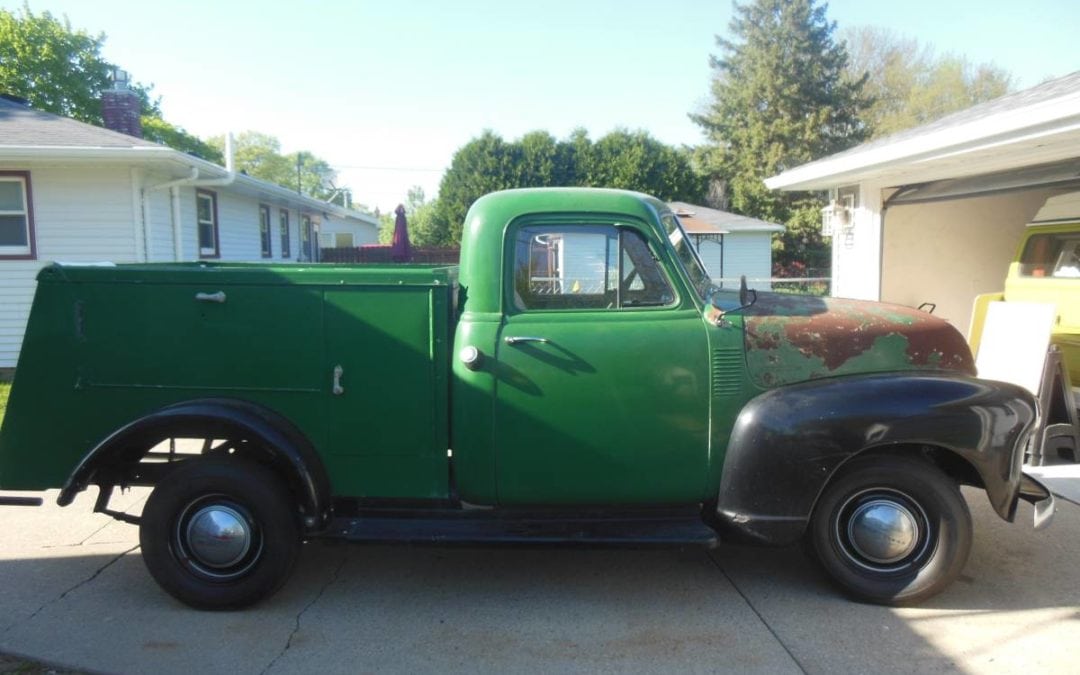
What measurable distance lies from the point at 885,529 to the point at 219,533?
3307 mm

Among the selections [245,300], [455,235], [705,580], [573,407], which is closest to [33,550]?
[245,300]

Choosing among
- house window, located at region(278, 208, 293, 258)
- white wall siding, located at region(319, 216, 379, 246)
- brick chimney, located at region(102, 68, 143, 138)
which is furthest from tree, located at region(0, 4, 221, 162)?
brick chimney, located at region(102, 68, 143, 138)

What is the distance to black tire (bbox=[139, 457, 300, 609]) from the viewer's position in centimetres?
380

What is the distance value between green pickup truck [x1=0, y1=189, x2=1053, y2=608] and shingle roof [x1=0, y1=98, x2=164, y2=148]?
835 centimetres

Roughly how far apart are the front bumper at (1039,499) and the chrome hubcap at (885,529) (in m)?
0.67

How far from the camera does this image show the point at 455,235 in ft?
109

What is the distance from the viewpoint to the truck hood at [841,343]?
3.81 meters

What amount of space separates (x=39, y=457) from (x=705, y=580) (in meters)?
3.49

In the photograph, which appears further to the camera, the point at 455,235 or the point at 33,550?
the point at 455,235

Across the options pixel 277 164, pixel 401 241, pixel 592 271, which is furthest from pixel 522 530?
pixel 277 164

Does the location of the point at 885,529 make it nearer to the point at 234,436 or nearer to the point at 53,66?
the point at 234,436

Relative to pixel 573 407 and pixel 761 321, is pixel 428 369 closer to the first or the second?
pixel 573 407

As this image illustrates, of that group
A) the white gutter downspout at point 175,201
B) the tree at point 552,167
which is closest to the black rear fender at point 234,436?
the white gutter downspout at point 175,201

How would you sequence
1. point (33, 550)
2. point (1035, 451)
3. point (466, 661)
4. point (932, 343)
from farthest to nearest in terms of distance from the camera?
A: point (1035, 451) < point (33, 550) < point (932, 343) < point (466, 661)
